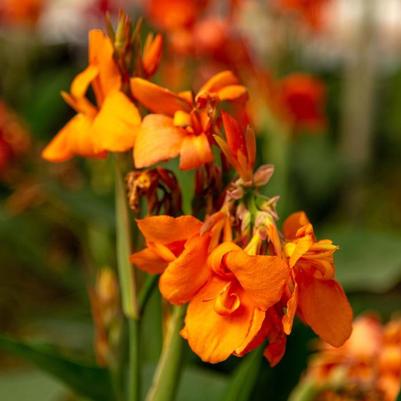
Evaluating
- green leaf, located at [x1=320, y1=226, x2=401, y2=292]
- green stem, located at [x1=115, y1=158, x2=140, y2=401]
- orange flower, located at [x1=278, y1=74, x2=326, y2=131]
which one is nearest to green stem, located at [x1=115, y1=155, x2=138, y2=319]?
green stem, located at [x1=115, y1=158, x2=140, y2=401]

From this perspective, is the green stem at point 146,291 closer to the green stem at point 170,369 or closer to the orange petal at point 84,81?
the green stem at point 170,369

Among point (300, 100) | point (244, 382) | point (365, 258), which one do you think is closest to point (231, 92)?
point (244, 382)

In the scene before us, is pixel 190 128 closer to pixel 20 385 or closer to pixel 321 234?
pixel 20 385

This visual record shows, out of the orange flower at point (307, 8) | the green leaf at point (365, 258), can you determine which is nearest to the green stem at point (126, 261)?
the green leaf at point (365, 258)

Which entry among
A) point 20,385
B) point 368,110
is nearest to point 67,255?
point 368,110

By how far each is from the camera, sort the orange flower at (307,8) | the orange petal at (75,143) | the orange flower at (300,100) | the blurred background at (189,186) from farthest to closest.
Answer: the orange flower at (307,8) → the orange flower at (300,100) → the blurred background at (189,186) → the orange petal at (75,143)

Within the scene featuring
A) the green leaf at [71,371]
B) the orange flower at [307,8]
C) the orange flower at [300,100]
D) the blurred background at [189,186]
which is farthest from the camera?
the orange flower at [307,8]
